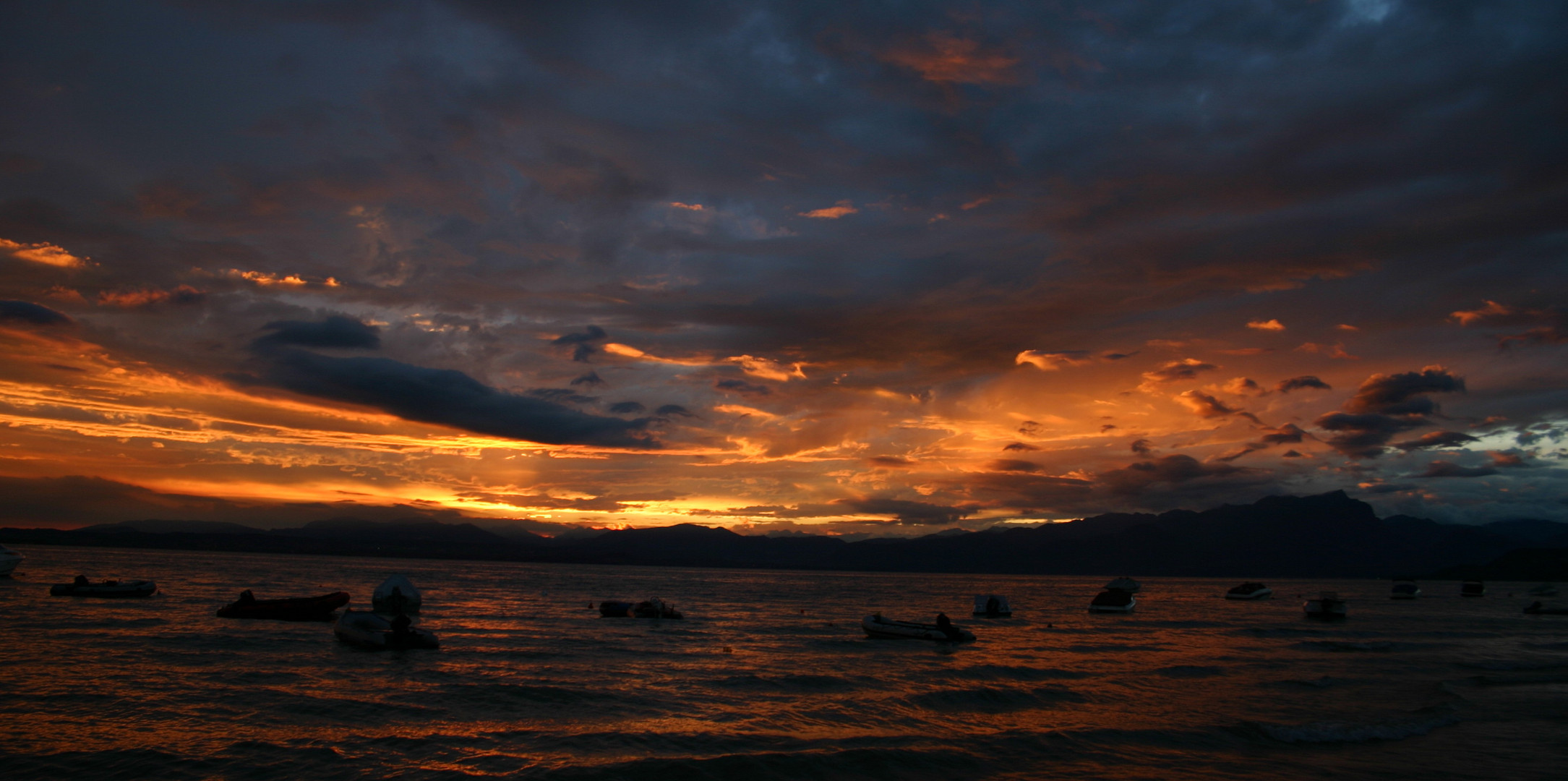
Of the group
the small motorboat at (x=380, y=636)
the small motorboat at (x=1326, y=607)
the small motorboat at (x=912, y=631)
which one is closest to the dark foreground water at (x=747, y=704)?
the small motorboat at (x=380, y=636)

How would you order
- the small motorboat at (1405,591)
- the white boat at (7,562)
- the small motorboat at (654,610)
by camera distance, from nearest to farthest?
the small motorboat at (654,610), the white boat at (7,562), the small motorboat at (1405,591)

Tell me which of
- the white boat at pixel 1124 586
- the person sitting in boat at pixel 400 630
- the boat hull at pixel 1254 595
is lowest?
the boat hull at pixel 1254 595

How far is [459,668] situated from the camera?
122ft

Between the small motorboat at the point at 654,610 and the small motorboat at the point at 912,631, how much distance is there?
2097cm

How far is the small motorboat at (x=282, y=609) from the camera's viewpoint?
57562 millimetres

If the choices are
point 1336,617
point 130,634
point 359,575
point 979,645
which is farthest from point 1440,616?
point 359,575

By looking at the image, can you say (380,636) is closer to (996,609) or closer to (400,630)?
(400,630)

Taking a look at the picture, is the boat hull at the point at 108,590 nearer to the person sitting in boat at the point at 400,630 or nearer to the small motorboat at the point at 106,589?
the small motorboat at the point at 106,589

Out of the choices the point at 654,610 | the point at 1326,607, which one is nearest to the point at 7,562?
the point at 654,610

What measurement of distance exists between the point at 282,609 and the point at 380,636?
21.5 m

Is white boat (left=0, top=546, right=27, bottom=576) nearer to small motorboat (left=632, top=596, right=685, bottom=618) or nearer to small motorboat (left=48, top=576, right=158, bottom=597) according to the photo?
small motorboat (left=48, top=576, right=158, bottom=597)

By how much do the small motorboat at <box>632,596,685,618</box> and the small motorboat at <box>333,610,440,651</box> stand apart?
29.2 metres

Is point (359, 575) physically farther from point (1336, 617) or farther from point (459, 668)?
point (1336, 617)

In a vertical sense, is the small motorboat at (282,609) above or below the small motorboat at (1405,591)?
above
